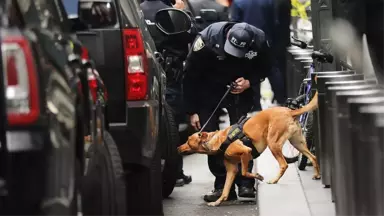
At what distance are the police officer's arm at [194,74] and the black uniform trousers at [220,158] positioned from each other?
11 centimetres

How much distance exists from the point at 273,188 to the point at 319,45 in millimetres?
1947

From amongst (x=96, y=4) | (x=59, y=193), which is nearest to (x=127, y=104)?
(x=96, y=4)

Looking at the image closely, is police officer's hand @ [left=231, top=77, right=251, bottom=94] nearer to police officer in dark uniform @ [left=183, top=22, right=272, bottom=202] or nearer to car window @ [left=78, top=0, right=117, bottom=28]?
police officer in dark uniform @ [left=183, top=22, right=272, bottom=202]

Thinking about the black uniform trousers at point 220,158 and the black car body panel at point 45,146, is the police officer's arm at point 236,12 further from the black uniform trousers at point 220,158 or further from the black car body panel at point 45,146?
the black car body panel at point 45,146

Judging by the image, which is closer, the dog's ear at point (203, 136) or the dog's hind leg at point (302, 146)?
the dog's ear at point (203, 136)

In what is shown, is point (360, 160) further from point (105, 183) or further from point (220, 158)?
point (220, 158)

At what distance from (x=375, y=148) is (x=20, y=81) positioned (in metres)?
1.83

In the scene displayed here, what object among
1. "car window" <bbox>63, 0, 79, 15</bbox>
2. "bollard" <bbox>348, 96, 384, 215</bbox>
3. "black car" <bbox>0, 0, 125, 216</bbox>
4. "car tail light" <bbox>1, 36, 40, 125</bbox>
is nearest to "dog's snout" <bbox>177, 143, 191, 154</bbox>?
"car window" <bbox>63, 0, 79, 15</bbox>

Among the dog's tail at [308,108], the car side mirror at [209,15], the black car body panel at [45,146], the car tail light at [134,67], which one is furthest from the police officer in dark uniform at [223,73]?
the black car body panel at [45,146]

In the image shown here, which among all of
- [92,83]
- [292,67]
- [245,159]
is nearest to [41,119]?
[92,83]

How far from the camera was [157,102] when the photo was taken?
8.70 metres

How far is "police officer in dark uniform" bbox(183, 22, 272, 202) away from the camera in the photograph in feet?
34.3

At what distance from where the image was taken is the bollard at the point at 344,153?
6.69 m

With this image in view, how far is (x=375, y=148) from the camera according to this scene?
5.54 meters
